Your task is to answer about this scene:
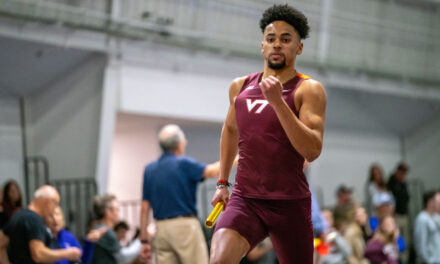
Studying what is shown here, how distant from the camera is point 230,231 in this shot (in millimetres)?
3539

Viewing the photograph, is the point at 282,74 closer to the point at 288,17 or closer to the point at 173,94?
the point at 288,17

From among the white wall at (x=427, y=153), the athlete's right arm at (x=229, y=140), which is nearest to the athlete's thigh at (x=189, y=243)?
the athlete's right arm at (x=229, y=140)

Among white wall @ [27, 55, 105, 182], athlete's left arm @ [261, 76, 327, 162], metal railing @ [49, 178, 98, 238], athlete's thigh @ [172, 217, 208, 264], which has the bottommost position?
metal railing @ [49, 178, 98, 238]

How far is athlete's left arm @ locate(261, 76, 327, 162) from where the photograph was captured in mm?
3361

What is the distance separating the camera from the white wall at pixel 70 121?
9.57m

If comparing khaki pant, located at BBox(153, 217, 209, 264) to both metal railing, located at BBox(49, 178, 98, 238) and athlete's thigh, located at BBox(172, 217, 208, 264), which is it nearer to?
athlete's thigh, located at BBox(172, 217, 208, 264)

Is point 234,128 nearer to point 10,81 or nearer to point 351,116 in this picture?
point 10,81

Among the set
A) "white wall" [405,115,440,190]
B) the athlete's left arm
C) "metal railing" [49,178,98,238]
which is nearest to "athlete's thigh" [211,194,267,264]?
the athlete's left arm

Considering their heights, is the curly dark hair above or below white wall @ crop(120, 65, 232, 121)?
above

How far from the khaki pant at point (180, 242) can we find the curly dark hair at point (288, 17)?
2.56 metres

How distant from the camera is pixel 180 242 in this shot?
19.3 feet

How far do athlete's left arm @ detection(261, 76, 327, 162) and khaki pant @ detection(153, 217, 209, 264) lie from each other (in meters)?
2.53

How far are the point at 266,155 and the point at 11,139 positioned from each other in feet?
23.4

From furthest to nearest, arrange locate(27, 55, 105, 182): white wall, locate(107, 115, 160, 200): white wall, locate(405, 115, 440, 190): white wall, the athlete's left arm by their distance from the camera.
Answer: locate(405, 115, 440, 190): white wall → locate(107, 115, 160, 200): white wall → locate(27, 55, 105, 182): white wall → the athlete's left arm
